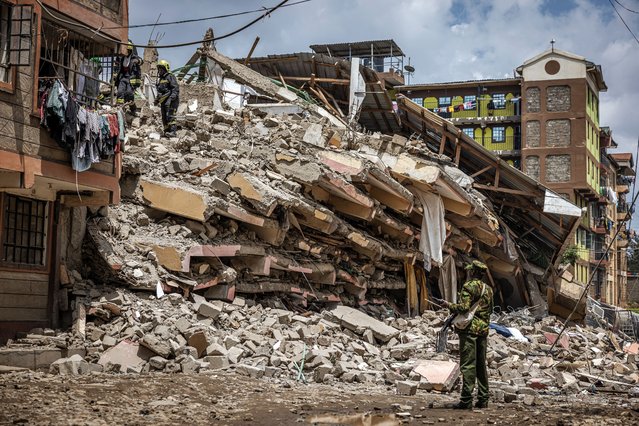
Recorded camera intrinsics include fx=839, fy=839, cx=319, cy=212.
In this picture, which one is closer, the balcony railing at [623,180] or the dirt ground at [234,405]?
the dirt ground at [234,405]

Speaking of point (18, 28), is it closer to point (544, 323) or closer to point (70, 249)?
point (70, 249)

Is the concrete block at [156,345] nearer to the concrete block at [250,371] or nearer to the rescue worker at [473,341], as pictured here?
the concrete block at [250,371]

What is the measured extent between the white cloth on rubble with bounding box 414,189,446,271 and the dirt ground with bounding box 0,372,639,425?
8354mm

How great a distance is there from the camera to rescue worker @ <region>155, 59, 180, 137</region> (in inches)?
659

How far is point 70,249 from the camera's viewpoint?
1297 cm

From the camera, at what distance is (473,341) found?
364 inches

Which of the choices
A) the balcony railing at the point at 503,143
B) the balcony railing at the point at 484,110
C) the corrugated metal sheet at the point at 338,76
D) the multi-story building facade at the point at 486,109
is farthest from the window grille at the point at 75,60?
the balcony railing at the point at 484,110

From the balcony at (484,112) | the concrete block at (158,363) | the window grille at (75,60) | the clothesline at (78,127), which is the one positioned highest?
the balcony at (484,112)

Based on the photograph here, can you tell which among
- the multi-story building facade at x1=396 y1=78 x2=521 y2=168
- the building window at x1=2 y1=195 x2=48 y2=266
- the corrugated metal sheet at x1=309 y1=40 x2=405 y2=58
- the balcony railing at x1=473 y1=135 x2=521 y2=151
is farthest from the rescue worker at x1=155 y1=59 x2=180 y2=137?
the balcony railing at x1=473 y1=135 x2=521 y2=151

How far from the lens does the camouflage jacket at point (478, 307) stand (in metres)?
9.23

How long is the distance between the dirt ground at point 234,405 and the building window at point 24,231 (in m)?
2.21

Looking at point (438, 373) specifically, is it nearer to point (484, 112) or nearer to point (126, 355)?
point (126, 355)

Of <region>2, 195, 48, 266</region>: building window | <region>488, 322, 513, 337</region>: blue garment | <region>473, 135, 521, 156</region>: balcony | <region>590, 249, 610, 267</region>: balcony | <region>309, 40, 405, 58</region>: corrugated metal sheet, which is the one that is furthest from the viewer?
<region>590, 249, 610, 267</region>: balcony

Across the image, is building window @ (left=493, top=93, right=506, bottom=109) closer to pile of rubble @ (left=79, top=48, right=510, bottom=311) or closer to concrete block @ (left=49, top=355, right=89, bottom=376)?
pile of rubble @ (left=79, top=48, right=510, bottom=311)
